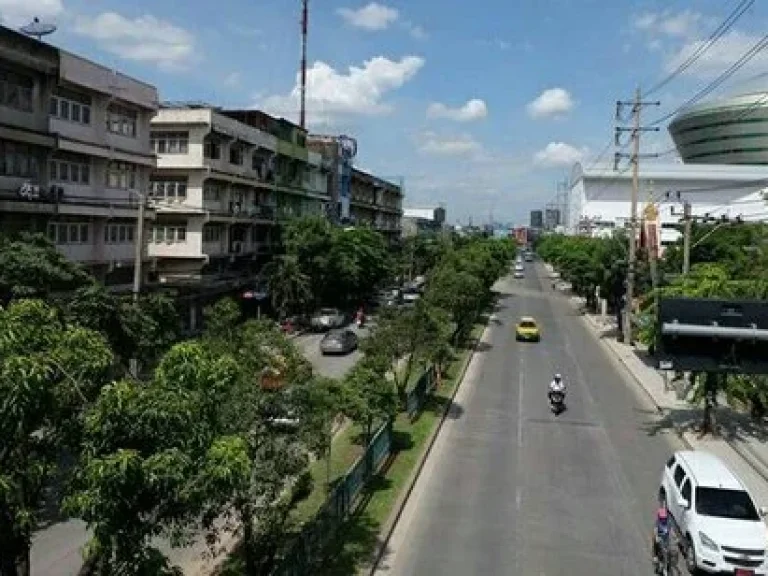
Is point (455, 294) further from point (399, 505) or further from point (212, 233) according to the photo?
point (399, 505)

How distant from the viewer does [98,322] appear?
21344 millimetres

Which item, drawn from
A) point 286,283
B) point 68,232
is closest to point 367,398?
point 68,232

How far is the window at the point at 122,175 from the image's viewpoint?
37250 millimetres

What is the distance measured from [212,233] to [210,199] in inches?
81.0

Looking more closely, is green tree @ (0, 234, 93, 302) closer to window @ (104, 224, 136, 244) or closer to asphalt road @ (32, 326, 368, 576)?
asphalt road @ (32, 326, 368, 576)

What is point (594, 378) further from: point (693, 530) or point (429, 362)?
point (693, 530)

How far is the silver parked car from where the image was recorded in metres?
55.7

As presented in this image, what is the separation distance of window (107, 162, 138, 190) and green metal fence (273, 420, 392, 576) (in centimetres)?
1948

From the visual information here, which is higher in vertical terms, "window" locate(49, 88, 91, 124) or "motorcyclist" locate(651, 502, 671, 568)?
"window" locate(49, 88, 91, 124)

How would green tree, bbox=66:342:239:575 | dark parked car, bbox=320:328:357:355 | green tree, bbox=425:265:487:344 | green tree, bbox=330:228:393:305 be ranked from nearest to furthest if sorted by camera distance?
green tree, bbox=66:342:239:575
green tree, bbox=425:265:487:344
dark parked car, bbox=320:328:357:355
green tree, bbox=330:228:393:305

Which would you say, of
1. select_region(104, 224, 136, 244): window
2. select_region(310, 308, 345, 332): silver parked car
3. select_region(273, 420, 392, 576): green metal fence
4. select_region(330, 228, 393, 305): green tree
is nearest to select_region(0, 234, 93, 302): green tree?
select_region(273, 420, 392, 576): green metal fence

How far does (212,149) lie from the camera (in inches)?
1944

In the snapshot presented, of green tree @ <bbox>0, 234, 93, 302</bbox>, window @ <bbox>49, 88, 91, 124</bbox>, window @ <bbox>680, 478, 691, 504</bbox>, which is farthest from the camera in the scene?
window @ <bbox>49, 88, 91, 124</bbox>

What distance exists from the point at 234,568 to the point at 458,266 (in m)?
40.6
